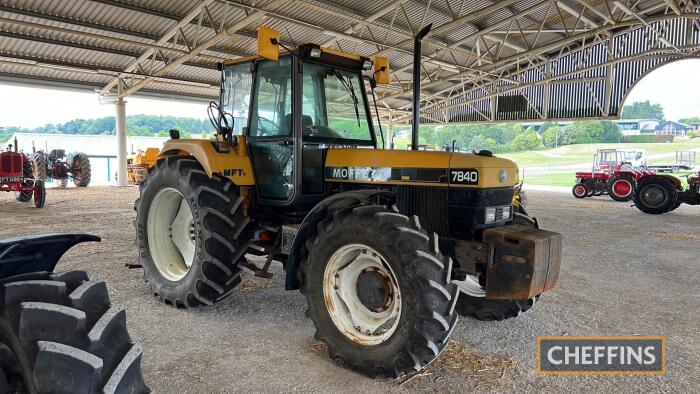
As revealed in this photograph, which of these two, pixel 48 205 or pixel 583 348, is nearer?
pixel 583 348

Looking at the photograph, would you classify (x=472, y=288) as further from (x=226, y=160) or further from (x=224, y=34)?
(x=224, y=34)

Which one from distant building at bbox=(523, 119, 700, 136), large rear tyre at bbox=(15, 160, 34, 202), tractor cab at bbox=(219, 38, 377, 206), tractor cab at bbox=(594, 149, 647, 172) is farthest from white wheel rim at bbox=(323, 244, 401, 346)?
distant building at bbox=(523, 119, 700, 136)

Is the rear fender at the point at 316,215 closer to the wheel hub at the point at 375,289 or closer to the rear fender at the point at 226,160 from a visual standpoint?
the wheel hub at the point at 375,289

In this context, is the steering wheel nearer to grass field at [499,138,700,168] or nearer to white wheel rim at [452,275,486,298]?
white wheel rim at [452,275,486,298]

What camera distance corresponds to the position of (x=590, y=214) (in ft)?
41.0

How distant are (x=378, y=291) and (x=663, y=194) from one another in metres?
13.0

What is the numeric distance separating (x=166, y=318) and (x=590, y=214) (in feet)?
38.6

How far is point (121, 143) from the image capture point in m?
18.7

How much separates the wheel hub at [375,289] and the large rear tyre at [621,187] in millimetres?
15963

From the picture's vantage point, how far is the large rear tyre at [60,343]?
158 centimetres

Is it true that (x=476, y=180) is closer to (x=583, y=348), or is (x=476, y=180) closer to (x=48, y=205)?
(x=583, y=348)

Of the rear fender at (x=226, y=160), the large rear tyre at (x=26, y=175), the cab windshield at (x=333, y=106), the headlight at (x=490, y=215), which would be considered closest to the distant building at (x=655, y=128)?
the large rear tyre at (x=26, y=175)

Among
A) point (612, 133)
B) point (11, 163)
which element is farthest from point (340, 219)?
point (612, 133)

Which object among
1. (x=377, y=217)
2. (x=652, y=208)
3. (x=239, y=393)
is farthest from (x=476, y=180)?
(x=652, y=208)
